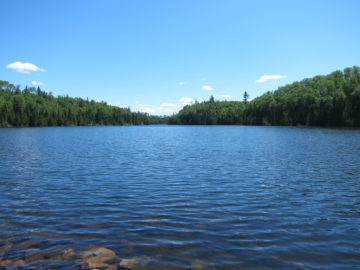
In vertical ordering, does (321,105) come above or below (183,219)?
above

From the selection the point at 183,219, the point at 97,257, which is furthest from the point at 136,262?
the point at 183,219

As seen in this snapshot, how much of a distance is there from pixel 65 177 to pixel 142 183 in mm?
5774

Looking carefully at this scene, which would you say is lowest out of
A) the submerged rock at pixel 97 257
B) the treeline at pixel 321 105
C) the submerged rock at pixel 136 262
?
the submerged rock at pixel 136 262

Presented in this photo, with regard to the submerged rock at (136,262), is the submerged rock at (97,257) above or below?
above

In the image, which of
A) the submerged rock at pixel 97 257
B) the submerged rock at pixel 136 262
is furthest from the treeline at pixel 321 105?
the submerged rock at pixel 97 257

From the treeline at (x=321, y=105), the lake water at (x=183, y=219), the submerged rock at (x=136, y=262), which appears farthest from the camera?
the treeline at (x=321, y=105)

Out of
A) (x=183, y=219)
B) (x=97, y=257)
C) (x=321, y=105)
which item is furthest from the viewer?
(x=321, y=105)

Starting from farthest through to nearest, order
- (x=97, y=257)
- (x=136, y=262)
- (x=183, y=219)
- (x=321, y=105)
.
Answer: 1. (x=321, y=105)
2. (x=183, y=219)
3. (x=97, y=257)
4. (x=136, y=262)

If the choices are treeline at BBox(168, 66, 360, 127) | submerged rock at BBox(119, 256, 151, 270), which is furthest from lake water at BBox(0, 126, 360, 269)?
treeline at BBox(168, 66, 360, 127)

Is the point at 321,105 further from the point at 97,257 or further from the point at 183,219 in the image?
the point at 97,257

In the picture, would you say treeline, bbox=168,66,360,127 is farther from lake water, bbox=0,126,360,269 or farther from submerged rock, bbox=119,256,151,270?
submerged rock, bbox=119,256,151,270

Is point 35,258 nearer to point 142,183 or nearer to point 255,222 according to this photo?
point 255,222

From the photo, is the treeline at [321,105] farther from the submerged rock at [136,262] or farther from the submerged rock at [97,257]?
the submerged rock at [97,257]

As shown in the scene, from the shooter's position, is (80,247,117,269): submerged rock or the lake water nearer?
(80,247,117,269): submerged rock
